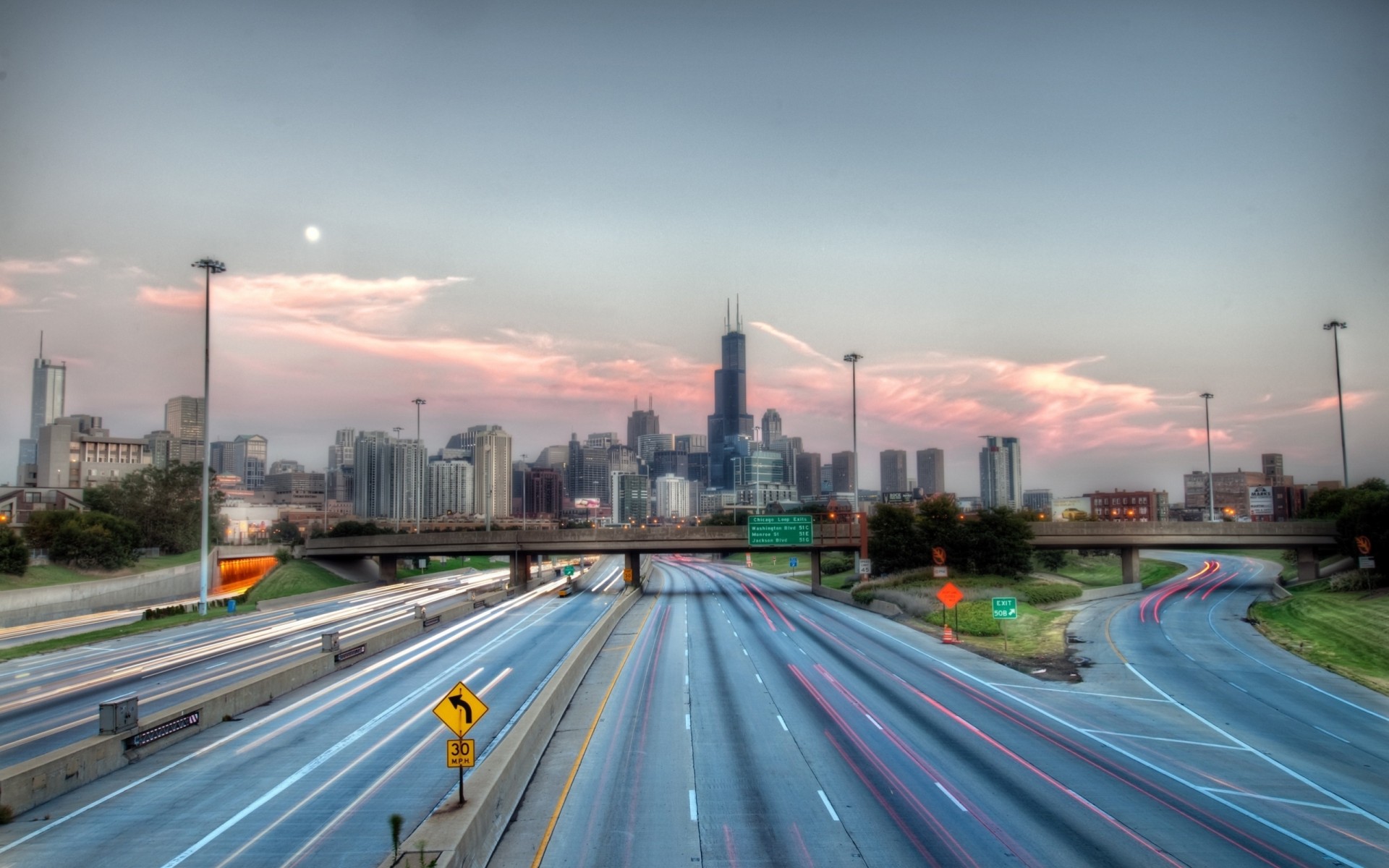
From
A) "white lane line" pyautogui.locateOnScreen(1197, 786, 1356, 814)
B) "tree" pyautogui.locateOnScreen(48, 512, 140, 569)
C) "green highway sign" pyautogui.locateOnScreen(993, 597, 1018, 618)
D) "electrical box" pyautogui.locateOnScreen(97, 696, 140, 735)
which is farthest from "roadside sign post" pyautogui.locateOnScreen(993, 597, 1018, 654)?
"tree" pyautogui.locateOnScreen(48, 512, 140, 569)

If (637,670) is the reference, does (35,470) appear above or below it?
above

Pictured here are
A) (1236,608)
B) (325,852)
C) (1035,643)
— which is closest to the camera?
(325,852)

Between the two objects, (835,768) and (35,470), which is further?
(35,470)

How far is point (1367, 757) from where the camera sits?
22.9 m

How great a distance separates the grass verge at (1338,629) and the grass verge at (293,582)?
76.3 metres

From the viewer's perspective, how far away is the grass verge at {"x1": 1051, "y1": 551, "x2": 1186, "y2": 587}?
90500 millimetres

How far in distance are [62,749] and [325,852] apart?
28.1 ft

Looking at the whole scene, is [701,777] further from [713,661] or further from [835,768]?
[713,661]

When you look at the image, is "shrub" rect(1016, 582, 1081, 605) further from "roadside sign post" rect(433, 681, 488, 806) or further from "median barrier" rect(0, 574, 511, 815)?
"roadside sign post" rect(433, 681, 488, 806)

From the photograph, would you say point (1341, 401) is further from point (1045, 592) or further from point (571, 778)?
point (571, 778)

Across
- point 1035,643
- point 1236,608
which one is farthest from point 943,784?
point 1236,608

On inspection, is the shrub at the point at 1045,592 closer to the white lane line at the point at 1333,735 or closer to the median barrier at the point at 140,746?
the white lane line at the point at 1333,735

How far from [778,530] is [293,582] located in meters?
49.2

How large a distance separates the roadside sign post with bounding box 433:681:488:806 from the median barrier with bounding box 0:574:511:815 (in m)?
9.55
